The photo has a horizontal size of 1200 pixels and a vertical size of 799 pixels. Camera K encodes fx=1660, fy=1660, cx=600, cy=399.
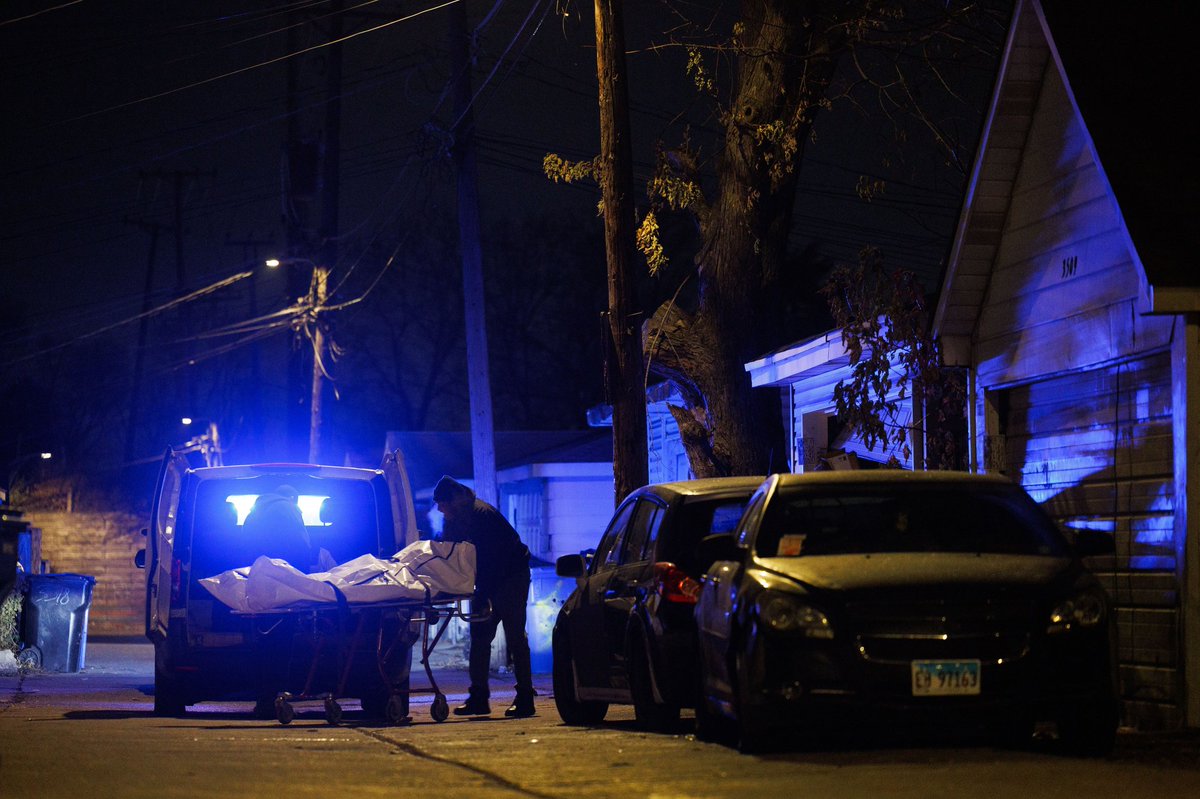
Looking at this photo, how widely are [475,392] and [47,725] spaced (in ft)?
37.0

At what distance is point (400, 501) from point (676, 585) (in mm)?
4613

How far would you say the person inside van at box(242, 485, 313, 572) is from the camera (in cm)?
1365

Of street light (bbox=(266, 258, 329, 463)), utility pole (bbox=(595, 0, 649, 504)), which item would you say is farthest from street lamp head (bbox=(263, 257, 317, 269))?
utility pole (bbox=(595, 0, 649, 504))

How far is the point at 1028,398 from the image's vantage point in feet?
43.1

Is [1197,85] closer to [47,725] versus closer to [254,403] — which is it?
[47,725]

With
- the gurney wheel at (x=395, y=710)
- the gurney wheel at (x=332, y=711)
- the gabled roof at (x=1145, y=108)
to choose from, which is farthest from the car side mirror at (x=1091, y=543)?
the gurney wheel at (x=332, y=711)

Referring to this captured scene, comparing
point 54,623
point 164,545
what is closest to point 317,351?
point 54,623

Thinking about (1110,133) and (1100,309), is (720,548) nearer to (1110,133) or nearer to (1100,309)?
(1100,309)

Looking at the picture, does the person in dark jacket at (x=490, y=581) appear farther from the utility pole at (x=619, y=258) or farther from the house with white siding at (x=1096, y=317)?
the house with white siding at (x=1096, y=317)

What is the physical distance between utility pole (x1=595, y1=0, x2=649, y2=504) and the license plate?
25.9 feet

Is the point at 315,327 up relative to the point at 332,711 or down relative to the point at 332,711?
up

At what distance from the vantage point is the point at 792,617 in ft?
27.6

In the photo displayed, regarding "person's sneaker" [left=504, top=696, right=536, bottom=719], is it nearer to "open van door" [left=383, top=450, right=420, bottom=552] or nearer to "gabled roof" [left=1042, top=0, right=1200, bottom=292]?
"open van door" [left=383, top=450, right=420, bottom=552]

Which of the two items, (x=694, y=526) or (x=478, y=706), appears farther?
(x=478, y=706)
